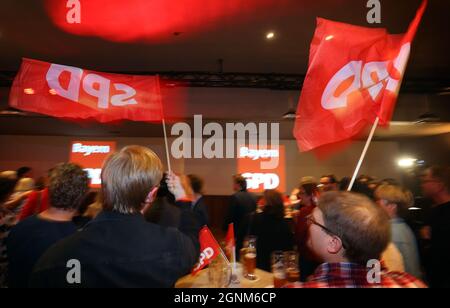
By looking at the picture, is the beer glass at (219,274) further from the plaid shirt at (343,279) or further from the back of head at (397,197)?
the back of head at (397,197)

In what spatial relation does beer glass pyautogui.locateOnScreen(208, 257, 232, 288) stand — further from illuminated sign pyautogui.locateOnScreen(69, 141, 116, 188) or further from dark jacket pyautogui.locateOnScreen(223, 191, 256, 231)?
illuminated sign pyautogui.locateOnScreen(69, 141, 116, 188)

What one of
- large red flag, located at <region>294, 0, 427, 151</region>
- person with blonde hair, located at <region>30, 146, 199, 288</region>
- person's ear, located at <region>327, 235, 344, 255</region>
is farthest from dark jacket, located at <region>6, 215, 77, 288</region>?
large red flag, located at <region>294, 0, 427, 151</region>

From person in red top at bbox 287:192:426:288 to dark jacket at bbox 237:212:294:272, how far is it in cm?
189

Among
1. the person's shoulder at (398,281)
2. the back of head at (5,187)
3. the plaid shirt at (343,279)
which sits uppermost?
the back of head at (5,187)

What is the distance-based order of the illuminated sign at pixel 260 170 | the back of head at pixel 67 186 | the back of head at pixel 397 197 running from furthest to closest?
the illuminated sign at pixel 260 170 → the back of head at pixel 397 197 → the back of head at pixel 67 186

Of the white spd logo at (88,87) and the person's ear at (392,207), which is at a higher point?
the white spd logo at (88,87)

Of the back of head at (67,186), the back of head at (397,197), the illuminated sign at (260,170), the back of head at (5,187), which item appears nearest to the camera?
the back of head at (67,186)

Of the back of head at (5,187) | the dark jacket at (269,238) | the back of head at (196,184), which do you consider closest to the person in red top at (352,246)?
the dark jacket at (269,238)

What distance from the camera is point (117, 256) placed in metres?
1.16

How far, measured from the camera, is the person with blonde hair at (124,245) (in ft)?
3.71

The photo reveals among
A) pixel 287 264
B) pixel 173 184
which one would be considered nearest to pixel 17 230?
pixel 173 184

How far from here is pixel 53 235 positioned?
1784 millimetres
